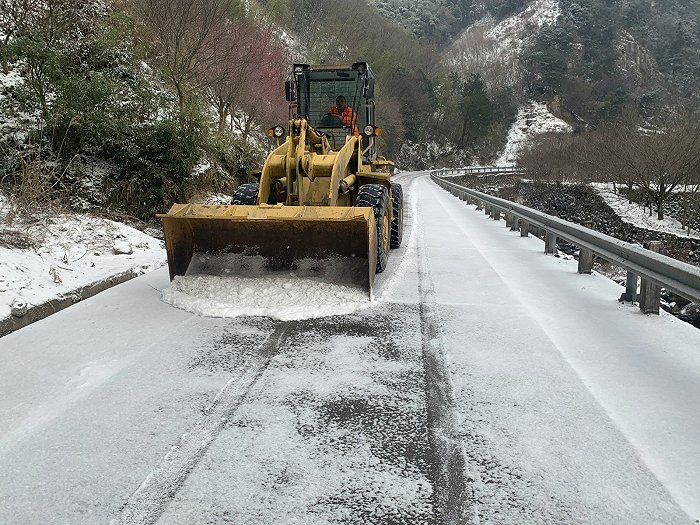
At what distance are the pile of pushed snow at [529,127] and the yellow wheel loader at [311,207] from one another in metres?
79.5

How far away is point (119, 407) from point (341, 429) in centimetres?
134

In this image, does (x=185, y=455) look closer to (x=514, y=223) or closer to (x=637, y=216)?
(x=514, y=223)

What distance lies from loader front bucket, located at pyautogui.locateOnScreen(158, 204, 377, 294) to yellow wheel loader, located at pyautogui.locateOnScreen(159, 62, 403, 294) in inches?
0.4

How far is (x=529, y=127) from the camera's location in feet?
299

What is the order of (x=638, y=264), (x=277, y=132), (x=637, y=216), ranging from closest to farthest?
(x=638, y=264)
(x=277, y=132)
(x=637, y=216)

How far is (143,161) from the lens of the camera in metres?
10.8

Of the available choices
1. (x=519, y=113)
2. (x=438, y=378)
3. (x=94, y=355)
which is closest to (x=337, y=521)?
(x=438, y=378)

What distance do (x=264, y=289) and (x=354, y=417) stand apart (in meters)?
2.45

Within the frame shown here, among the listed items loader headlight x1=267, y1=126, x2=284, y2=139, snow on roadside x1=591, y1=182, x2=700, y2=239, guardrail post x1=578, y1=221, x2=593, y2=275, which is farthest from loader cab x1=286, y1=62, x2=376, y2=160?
snow on roadside x1=591, y1=182, x2=700, y2=239

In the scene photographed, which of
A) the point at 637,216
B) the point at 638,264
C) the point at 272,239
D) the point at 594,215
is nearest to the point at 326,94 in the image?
the point at 272,239

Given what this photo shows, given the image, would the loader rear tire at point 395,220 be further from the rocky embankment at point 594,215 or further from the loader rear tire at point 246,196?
the rocky embankment at point 594,215

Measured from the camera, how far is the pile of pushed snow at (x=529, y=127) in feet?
281

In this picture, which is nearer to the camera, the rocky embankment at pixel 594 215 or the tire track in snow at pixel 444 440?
the tire track in snow at pixel 444 440

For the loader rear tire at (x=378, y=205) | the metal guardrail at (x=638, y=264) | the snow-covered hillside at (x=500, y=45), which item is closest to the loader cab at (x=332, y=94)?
the loader rear tire at (x=378, y=205)
